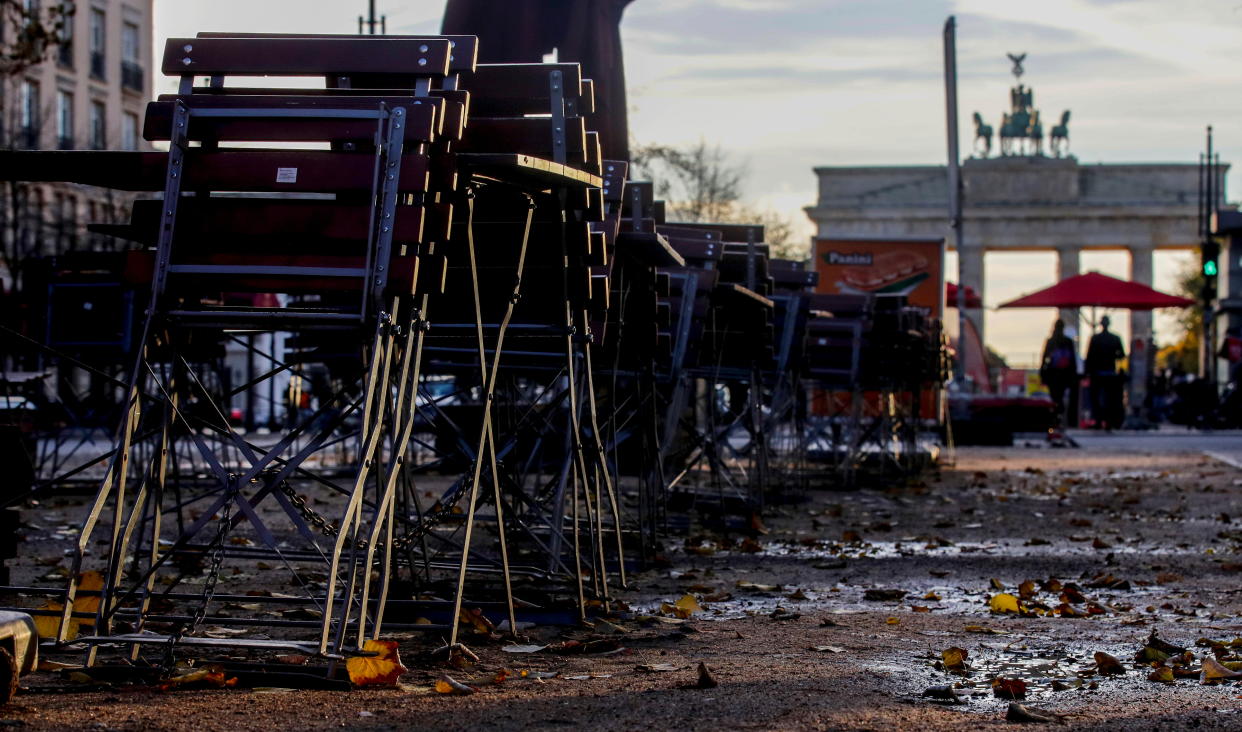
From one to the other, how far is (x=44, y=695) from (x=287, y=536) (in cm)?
526

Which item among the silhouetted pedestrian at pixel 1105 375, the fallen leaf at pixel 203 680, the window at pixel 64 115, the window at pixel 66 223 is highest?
the window at pixel 64 115

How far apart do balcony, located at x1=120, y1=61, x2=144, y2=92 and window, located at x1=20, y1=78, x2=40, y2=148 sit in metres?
7.08

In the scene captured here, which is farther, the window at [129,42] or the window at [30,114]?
the window at [129,42]

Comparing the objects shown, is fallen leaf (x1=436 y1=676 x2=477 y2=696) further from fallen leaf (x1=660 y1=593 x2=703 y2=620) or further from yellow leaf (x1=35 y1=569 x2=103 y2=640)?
fallen leaf (x1=660 y1=593 x2=703 y2=620)

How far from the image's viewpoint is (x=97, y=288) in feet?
39.8

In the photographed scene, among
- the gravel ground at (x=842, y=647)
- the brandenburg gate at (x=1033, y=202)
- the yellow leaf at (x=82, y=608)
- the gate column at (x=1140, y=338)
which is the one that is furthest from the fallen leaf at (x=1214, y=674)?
the brandenburg gate at (x=1033, y=202)

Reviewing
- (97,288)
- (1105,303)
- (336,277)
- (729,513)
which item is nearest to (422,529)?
(336,277)

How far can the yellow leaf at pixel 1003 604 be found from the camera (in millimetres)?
6816

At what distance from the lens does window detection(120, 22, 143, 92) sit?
61.3m

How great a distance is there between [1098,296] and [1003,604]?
29.1m

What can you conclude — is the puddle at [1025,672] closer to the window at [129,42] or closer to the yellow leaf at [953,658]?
the yellow leaf at [953,658]

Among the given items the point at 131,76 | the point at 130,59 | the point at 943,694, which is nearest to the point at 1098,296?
the point at 943,694

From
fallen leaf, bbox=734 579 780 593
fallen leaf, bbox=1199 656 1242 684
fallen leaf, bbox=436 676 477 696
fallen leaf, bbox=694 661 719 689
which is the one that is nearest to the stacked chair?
fallen leaf, bbox=436 676 477 696

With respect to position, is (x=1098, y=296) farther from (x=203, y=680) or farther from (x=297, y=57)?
(x=203, y=680)
